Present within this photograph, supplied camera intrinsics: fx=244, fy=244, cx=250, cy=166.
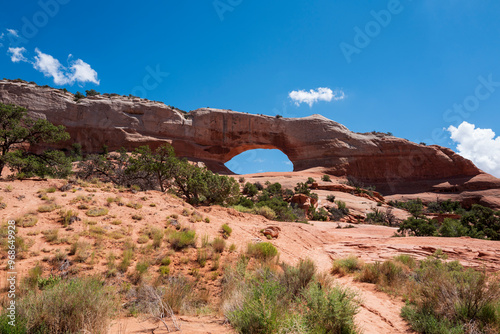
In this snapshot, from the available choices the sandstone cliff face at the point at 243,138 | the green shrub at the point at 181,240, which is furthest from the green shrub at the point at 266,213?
the sandstone cliff face at the point at 243,138

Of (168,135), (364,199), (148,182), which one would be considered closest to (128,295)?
(148,182)

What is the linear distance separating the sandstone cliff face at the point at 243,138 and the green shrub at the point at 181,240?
114 feet

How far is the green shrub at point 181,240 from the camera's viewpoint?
25.7 ft

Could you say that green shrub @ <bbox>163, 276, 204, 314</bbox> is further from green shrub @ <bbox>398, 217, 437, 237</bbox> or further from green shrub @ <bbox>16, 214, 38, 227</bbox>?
green shrub @ <bbox>398, 217, 437, 237</bbox>

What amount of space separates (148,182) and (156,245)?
1208cm

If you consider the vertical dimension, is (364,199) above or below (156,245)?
above

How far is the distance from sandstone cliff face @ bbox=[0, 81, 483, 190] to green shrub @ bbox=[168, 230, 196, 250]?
3460cm

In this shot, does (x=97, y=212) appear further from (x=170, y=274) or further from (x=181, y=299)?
(x=181, y=299)

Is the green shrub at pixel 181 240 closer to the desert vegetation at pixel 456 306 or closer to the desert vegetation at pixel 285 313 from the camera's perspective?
the desert vegetation at pixel 285 313

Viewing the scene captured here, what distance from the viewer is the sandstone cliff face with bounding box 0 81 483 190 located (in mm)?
38281

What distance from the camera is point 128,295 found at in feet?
16.9

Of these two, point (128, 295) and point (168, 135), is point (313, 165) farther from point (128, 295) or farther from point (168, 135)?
point (128, 295)

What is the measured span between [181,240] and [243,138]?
3852 cm

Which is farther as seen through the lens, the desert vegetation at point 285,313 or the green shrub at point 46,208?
the green shrub at point 46,208
